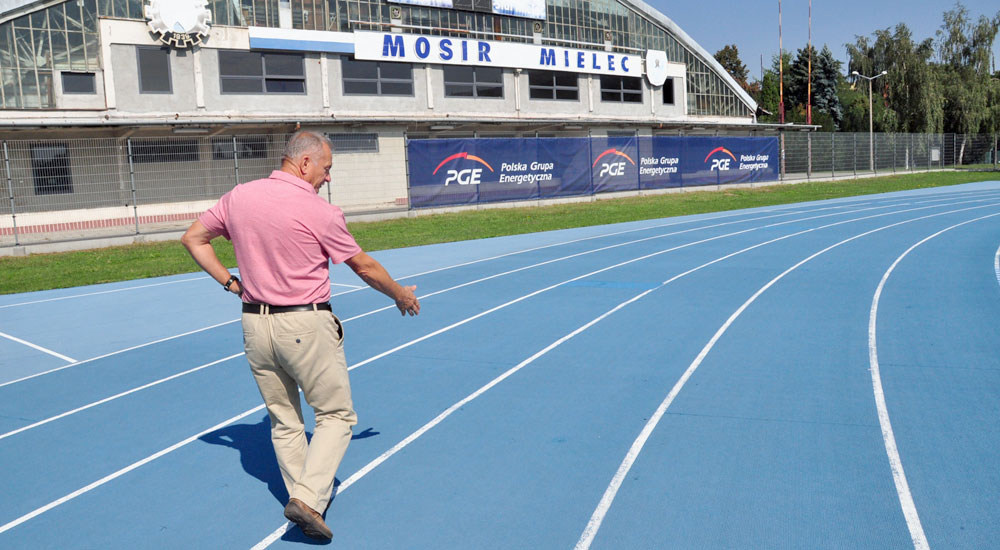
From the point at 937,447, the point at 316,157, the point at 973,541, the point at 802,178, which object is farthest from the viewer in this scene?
the point at 802,178

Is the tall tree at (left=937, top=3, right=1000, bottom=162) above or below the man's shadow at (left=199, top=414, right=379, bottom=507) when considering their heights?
above

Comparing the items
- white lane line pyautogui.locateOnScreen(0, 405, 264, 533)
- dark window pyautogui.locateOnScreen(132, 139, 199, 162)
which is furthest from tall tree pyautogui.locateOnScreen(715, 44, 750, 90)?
white lane line pyautogui.locateOnScreen(0, 405, 264, 533)

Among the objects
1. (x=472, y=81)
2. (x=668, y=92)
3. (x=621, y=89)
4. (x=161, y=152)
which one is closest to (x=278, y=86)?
(x=161, y=152)

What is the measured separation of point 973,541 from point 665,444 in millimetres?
1929

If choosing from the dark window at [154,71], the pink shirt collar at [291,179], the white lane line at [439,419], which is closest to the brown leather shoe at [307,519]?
the white lane line at [439,419]

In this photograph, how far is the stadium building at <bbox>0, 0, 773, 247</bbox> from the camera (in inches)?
982

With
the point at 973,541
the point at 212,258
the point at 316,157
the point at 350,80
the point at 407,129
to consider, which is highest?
the point at 350,80

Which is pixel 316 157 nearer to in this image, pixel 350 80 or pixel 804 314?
pixel 804 314

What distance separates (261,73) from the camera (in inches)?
1238

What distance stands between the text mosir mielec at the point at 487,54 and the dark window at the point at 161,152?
31.2 ft

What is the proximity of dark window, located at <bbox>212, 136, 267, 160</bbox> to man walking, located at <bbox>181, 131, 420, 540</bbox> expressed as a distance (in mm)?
24613

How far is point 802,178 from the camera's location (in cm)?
4459

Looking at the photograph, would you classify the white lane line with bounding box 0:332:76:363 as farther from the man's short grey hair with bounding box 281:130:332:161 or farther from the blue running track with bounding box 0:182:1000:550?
the man's short grey hair with bounding box 281:130:332:161

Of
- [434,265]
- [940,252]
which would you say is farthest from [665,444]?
[940,252]
